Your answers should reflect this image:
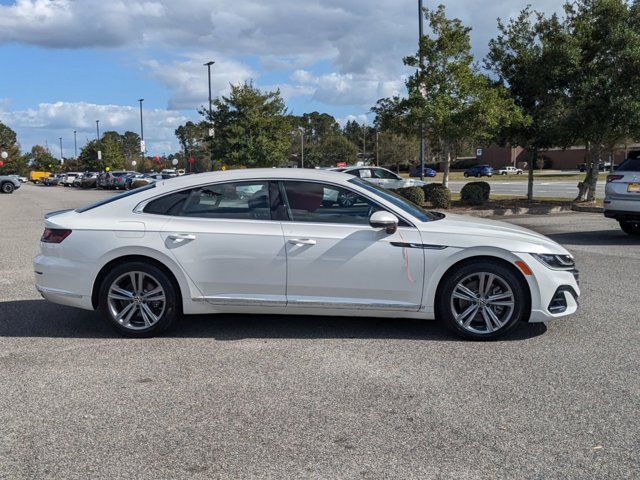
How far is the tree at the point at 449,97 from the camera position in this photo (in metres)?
17.2

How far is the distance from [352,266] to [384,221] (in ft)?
1.59

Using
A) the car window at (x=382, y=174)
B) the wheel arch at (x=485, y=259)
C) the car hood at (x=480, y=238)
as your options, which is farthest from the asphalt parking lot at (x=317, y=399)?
the car window at (x=382, y=174)

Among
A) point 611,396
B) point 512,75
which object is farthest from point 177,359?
point 512,75

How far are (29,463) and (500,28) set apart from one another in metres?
18.6

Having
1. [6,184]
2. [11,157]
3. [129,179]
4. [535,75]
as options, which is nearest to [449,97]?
[535,75]

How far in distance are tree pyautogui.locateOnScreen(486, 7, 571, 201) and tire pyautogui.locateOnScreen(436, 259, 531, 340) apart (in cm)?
1343

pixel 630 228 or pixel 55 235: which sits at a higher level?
pixel 55 235

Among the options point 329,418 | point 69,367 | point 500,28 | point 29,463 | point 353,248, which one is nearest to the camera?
point 29,463

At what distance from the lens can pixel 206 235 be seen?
18.1 ft

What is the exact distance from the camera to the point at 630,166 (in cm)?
1141

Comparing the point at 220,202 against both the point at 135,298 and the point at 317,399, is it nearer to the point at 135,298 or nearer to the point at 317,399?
the point at 135,298

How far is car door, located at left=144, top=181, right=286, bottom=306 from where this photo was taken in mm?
5457

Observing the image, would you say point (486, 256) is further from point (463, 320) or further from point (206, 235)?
point (206, 235)

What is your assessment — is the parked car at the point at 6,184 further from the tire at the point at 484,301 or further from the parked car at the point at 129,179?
the tire at the point at 484,301
